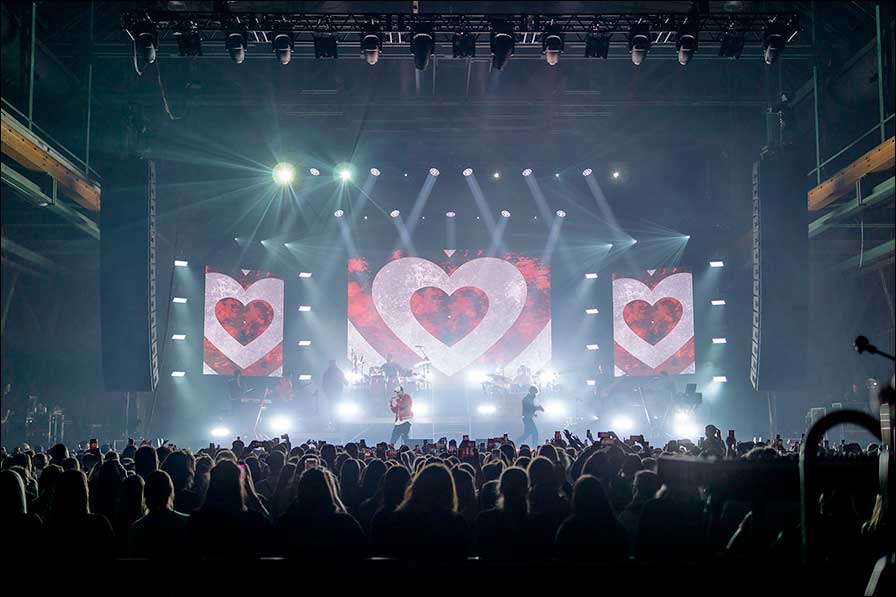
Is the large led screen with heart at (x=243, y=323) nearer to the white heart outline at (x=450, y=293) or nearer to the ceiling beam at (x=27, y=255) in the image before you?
the white heart outline at (x=450, y=293)

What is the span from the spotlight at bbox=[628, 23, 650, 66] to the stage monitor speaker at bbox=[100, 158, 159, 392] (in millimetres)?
8924

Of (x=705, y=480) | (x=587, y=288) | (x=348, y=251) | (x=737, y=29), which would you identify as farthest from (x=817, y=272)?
(x=705, y=480)

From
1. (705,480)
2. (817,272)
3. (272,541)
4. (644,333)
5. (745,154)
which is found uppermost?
(745,154)

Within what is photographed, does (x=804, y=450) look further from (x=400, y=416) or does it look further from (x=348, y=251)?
(x=348, y=251)

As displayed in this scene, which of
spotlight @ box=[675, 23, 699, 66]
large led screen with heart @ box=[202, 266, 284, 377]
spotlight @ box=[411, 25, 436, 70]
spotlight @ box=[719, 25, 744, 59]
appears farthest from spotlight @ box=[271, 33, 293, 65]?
large led screen with heart @ box=[202, 266, 284, 377]

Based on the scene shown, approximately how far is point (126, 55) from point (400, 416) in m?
10.1

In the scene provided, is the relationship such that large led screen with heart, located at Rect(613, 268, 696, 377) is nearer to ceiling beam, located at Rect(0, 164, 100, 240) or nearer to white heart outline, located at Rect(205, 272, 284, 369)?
white heart outline, located at Rect(205, 272, 284, 369)

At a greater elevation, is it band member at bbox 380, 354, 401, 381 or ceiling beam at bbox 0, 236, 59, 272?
ceiling beam at bbox 0, 236, 59, 272

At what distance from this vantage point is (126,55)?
16.6 meters

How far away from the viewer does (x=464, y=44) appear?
45.7 ft

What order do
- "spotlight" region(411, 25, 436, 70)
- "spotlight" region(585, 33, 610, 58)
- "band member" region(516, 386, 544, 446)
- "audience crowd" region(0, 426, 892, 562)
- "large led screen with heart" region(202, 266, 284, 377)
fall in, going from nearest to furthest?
1. "audience crowd" region(0, 426, 892, 562)
2. "spotlight" region(411, 25, 436, 70)
3. "spotlight" region(585, 33, 610, 58)
4. "band member" region(516, 386, 544, 446)
5. "large led screen with heart" region(202, 266, 284, 377)

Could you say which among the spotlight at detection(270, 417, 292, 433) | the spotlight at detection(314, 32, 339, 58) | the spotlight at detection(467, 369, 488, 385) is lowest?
the spotlight at detection(270, 417, 292, 433)

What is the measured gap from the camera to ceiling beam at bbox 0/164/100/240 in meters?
13.6

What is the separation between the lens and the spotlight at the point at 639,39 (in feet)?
44.2
